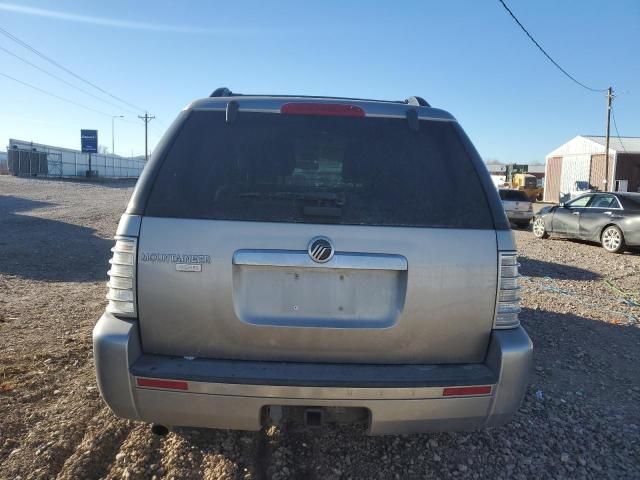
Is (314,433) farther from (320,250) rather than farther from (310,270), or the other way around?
(320,250)

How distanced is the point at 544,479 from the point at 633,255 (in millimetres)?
11848

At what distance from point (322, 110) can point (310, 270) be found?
2.90ft

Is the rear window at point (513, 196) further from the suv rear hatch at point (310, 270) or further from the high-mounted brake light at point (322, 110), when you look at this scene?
the suv rear hatch at point (310, 270)

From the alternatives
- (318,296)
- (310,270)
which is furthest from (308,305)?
(310,270)

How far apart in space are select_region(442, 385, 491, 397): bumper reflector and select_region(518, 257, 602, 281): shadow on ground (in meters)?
7.52

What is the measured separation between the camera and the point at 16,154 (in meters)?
41.2

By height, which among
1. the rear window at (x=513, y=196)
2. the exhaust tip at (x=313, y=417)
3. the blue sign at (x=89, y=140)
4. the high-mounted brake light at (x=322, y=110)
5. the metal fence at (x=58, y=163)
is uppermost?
the blue sign at (x=89, y=140)

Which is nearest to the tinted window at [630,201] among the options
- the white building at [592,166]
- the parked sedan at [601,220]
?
the parked sedan at [601,220]

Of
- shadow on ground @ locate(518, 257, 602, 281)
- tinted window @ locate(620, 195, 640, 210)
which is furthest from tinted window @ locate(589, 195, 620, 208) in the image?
shadow on ground @ locate(518, 257, 602, 281)

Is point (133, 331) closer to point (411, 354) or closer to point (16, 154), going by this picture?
point (411, 354)

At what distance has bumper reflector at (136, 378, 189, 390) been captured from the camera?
2.28 m

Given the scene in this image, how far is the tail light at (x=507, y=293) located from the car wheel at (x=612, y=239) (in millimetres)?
12218

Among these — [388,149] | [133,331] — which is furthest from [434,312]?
[133,331]

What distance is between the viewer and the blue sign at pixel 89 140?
48.9 m
